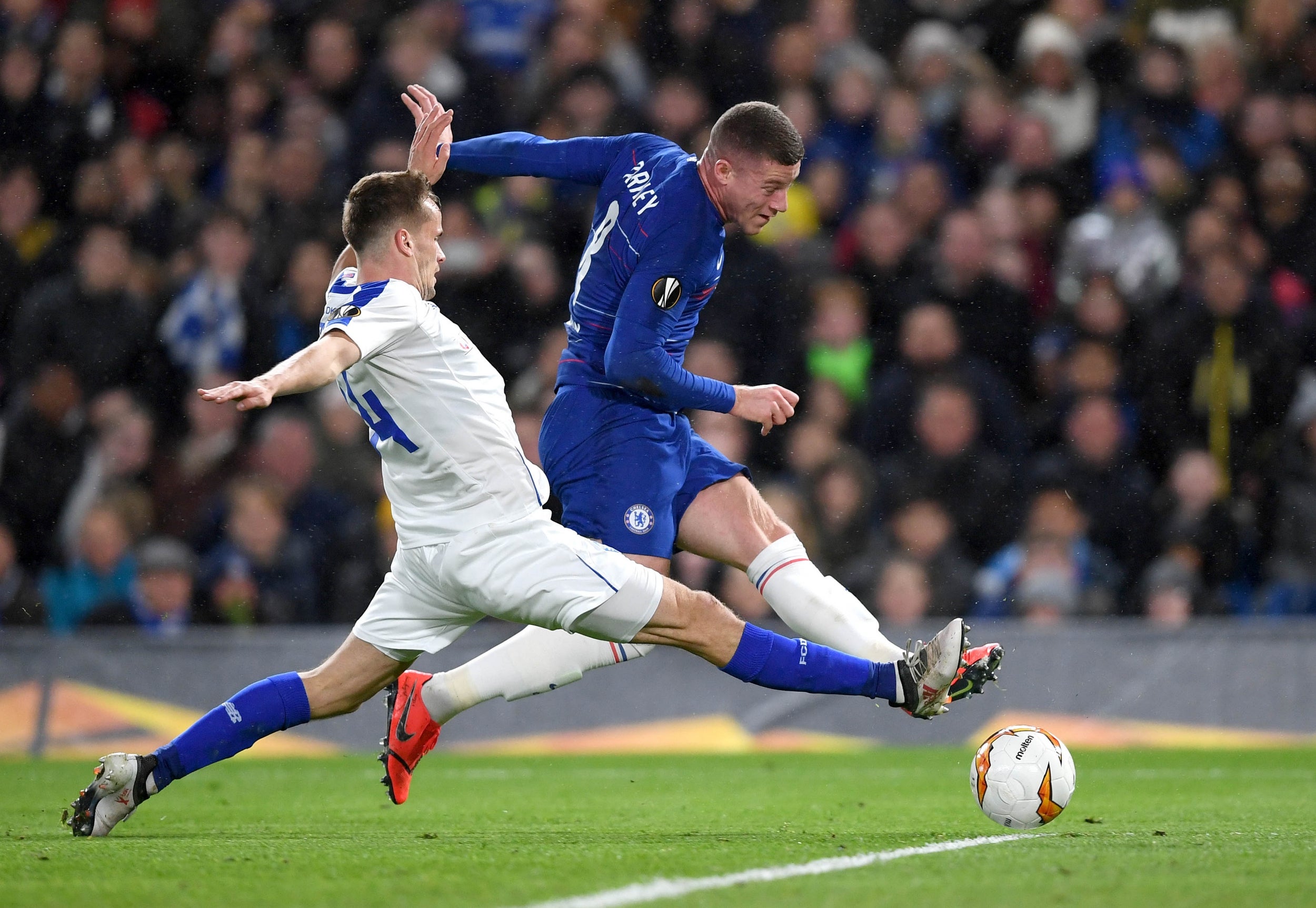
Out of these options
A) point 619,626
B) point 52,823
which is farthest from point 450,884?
point 52,823

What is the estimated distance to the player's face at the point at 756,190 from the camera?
5039 mm

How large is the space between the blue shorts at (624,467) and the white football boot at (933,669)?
88cm

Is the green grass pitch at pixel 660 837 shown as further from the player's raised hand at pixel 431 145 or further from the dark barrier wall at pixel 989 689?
the player's raised hand at pixel 431 145

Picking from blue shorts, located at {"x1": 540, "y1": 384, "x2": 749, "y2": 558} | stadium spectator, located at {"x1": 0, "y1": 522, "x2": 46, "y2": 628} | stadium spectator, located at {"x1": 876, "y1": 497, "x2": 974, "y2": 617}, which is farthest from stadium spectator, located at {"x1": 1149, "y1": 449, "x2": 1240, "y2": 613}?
stadium spectator, located at {"x1": 0, "y1": 522, "x2": 46, "y2": 628}

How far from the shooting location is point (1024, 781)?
4.72 meters

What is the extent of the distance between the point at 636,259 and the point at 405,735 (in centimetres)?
167

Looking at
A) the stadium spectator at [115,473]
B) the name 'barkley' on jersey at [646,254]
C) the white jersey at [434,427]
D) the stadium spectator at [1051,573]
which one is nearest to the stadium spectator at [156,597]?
the stadium spectator at [115,473]

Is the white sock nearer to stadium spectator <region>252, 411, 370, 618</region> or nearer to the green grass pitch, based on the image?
the green grass pitch

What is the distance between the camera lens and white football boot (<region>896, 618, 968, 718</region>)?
4.79m

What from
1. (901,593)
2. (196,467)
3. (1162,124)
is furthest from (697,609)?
(1162,124)

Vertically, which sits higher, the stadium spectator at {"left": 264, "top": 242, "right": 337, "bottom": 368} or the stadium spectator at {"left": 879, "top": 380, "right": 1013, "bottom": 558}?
the stadium spectator at {"left": 264, "top": 242, "right": 337, "bottom": 368}

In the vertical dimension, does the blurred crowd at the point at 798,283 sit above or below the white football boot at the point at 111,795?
above

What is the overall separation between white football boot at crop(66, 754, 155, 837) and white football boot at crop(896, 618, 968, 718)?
7.27 ft

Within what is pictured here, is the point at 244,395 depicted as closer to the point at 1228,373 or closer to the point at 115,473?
the point at 115,473
